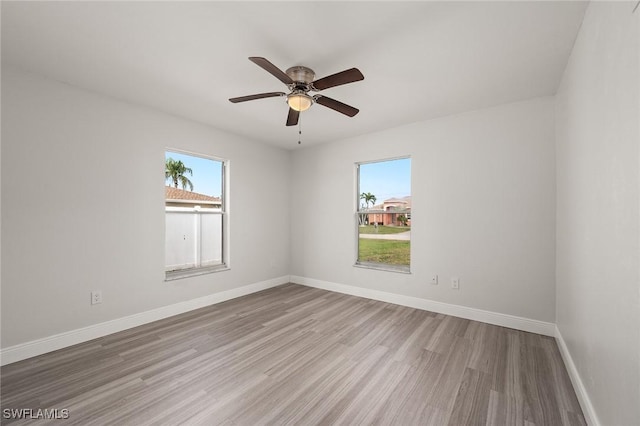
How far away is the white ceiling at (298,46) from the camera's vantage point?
1.72 m

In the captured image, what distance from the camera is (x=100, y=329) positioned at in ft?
9.18

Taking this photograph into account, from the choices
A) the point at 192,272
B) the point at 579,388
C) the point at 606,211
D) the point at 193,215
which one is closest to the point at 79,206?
the point at 193,215

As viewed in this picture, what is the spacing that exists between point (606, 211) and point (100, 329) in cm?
426

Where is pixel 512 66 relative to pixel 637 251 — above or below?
above

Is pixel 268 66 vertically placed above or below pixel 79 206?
above

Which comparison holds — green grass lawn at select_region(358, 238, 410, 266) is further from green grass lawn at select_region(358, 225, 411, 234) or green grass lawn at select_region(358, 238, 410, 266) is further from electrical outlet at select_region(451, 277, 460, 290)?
electrical outlet at select_region(451, 277, 460, 290)

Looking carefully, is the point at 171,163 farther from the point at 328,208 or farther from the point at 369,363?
the point at 369,363

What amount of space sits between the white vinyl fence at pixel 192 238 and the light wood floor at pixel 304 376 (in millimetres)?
870

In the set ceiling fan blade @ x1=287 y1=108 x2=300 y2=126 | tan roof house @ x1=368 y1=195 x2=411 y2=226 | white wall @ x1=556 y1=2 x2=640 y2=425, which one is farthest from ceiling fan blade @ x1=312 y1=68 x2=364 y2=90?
tan roof house @ x1=368 y1=195 x2=411 y2=226

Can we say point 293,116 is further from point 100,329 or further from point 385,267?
point 100,329

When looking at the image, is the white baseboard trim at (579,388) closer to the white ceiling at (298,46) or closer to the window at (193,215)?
the white ceiling at (298,46)

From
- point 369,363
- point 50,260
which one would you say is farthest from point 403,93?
point 50,260

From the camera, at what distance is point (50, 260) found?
2521 millimetres

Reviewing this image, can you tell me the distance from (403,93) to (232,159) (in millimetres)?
2692
